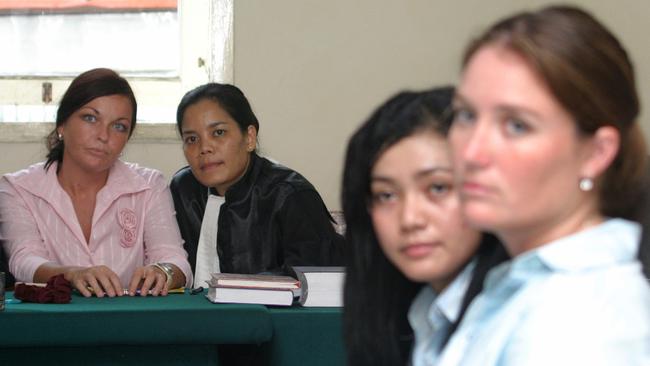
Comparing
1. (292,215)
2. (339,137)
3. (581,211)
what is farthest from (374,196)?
(339,137)

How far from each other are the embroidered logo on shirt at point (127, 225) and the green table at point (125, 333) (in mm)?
927

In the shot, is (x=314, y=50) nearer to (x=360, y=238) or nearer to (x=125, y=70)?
(x=125, y=70)

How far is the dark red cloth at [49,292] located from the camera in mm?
2555

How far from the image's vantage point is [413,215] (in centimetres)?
119

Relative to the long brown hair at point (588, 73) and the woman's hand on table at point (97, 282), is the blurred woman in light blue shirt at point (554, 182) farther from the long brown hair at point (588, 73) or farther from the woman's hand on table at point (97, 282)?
the woman's hand on table at point (97, 282)

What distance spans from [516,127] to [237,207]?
260 cm

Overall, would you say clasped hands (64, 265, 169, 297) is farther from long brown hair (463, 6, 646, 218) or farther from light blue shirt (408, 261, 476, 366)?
long brown hair (463, 6, 646, 218)

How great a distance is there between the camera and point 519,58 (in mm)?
924

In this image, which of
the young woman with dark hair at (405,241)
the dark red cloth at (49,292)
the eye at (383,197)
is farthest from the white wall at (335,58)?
the eye at (383,197)

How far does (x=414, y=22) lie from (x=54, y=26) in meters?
1.66

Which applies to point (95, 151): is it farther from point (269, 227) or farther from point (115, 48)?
point (115, 48)

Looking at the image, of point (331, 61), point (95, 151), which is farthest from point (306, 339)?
point (331, 61)

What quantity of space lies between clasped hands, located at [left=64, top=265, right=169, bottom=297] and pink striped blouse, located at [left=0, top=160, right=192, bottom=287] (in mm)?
297

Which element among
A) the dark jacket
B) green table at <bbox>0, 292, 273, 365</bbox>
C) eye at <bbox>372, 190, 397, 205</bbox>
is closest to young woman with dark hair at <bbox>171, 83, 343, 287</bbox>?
the dark jacket
